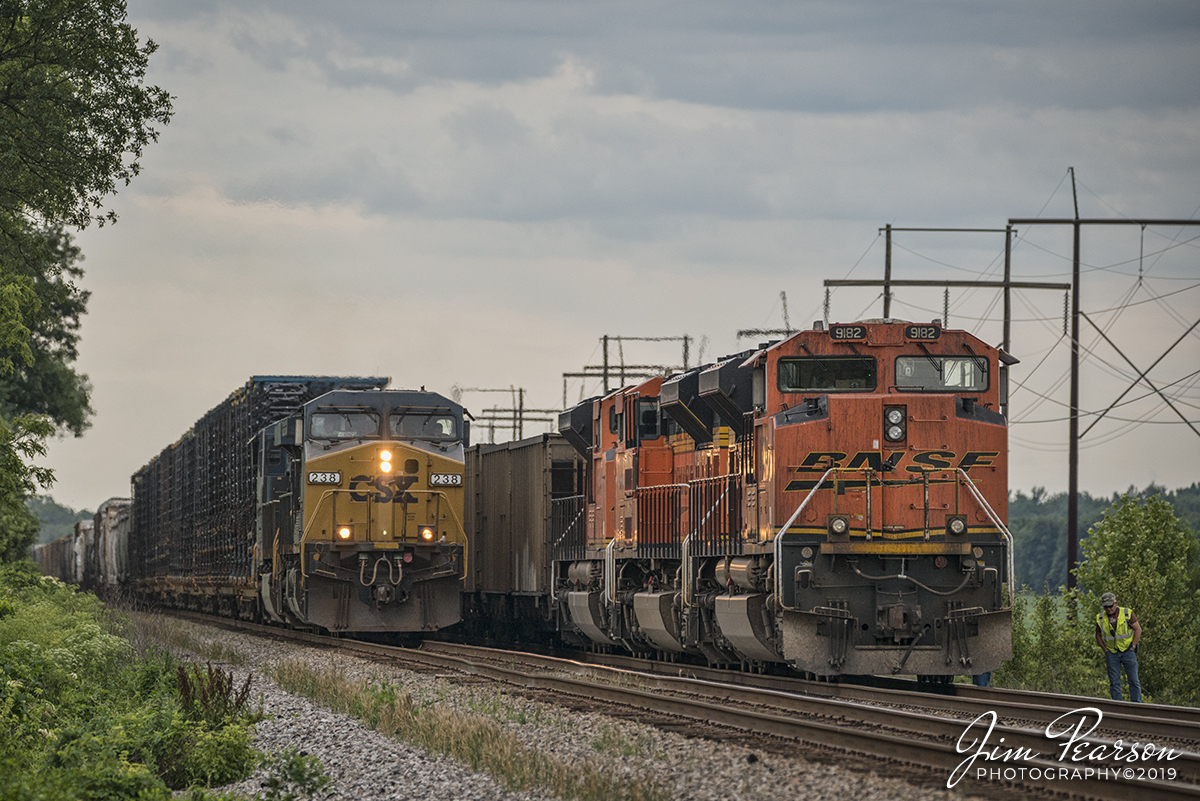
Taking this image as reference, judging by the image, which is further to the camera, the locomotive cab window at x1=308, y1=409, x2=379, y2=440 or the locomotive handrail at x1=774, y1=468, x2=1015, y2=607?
the locomotive cab window at x1=308, y1=409, x2=379, y2=440

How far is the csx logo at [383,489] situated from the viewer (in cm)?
2297

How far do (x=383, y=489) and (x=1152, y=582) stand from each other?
50.9ft

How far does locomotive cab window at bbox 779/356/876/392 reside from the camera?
15547 mm

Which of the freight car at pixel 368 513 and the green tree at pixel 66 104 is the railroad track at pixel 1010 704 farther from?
the green tree at pixel 66 104

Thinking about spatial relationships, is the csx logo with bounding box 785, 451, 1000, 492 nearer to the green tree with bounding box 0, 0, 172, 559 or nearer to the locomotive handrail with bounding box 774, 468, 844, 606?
the locomotive handrail with bounding box 774, 468, 844, 606

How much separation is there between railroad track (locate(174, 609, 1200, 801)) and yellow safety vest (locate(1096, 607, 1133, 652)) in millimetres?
2346

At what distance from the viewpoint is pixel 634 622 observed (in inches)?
782

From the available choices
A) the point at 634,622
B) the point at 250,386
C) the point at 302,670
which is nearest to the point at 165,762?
the point at 302,670

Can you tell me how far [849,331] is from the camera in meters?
15.5

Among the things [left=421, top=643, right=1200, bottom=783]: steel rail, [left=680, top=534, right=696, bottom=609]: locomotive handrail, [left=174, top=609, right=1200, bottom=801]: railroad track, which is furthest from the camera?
[left=680, top=534, right=696, bottom=609]: locomotive handrail

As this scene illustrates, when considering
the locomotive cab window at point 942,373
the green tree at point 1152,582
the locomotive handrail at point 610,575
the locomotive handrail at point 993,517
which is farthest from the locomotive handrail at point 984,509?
the green tree at point 1152,582

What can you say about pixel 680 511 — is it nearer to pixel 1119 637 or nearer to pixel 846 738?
pixel 1119 637

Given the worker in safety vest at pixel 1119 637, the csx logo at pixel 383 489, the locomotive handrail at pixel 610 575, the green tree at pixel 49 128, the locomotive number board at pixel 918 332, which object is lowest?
the worker in safety vest at pixel 1119 637

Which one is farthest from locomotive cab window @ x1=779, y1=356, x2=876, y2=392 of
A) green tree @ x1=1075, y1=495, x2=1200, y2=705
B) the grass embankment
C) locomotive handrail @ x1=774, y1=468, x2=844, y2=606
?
green tree @ x1=1075, y1=495, x2=1200, y2=705
